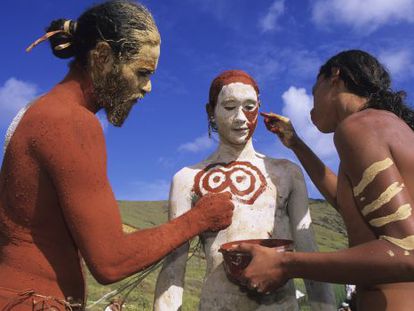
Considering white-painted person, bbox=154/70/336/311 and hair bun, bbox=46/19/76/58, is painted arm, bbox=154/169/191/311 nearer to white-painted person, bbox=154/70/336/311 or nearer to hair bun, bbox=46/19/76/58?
white-painted person, bbox=154/70/336/311

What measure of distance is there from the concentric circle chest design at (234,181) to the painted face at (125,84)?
1163mm

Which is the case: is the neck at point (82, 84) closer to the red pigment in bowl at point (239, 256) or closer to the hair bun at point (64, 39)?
the hair bun at point (64, 39)

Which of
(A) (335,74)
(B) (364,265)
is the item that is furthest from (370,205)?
(A) (335,74)

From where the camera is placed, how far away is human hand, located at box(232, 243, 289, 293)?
278 centimetres

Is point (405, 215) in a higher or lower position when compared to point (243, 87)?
lower

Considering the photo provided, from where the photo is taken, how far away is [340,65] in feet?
10.2

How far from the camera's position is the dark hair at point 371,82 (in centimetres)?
294

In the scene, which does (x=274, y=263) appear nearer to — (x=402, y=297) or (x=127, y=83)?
(x=402, y=297)

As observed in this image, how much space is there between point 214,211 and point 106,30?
1.36 meters

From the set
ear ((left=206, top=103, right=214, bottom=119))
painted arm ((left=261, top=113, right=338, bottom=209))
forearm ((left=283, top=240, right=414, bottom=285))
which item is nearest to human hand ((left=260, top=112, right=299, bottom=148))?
painted arm ((left=261, top=113, right=338, bottom=209))

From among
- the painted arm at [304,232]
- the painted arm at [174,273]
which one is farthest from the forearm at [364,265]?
the painted arm at [174,273]

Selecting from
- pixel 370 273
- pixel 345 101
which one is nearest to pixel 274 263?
pixel 370 273

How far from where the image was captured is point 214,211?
3316 millimetres

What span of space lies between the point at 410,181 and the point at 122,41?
1.69 meters
